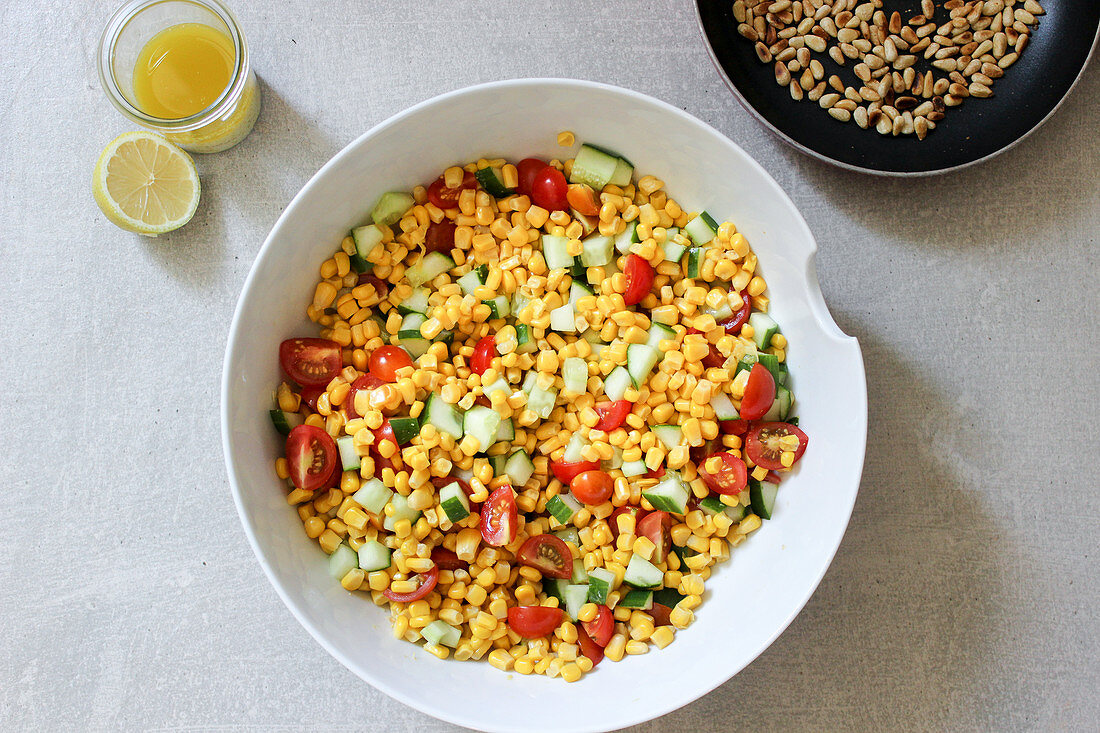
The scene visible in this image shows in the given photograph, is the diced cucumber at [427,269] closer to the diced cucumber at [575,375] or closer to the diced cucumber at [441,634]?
the diced cucumber at [575,375]

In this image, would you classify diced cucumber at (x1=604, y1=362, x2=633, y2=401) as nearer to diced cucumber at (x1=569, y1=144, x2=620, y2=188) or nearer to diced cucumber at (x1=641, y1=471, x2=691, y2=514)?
diced cucumber at (x1=641, y1=471, x2=691, y2=514)

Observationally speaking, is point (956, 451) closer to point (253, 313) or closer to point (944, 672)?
point (944, 672)

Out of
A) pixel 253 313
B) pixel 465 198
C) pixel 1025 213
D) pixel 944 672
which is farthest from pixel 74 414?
pixel 1025 213

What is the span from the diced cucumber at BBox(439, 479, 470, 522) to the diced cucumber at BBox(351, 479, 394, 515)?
15 centimetres

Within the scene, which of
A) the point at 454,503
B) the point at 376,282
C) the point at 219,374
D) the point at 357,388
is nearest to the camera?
the point at 454,503

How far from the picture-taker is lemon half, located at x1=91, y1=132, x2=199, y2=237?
2076mm

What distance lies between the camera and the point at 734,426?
194cm

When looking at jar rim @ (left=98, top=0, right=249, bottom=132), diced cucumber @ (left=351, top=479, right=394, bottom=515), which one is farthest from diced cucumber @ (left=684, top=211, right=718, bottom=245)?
jar rim @ (left=98, top=0, right=249, bottom=132)

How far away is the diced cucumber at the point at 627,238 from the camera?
196cm

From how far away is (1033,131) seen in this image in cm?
214

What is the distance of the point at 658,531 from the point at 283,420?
3.20ft

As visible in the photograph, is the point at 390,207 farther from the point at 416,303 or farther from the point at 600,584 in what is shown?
the point at 600,584

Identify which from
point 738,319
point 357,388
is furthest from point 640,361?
point 357,388

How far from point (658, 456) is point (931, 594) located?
39.1 inches
